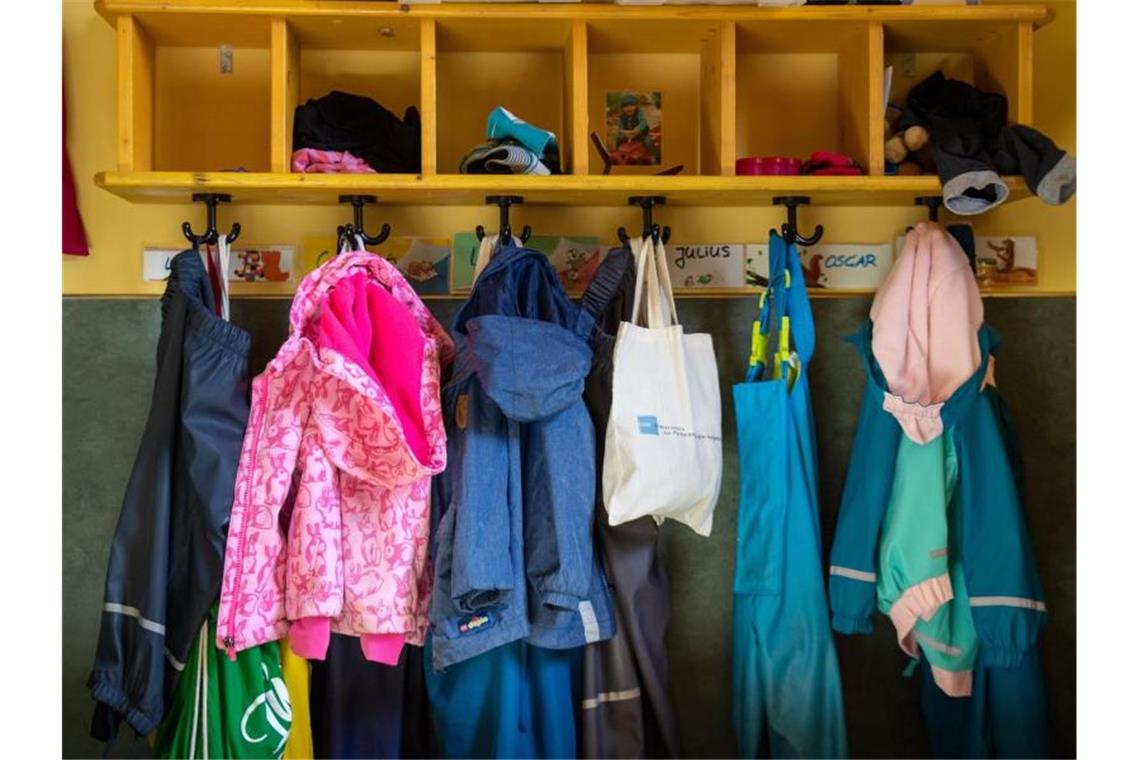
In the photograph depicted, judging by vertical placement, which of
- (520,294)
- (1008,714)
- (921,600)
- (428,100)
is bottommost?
(1008,714)

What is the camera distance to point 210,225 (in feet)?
7.32

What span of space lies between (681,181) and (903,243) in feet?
1.97

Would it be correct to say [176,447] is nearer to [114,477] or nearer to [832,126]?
[114,477]

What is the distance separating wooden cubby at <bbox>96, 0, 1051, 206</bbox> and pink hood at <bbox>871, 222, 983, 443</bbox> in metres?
0.16

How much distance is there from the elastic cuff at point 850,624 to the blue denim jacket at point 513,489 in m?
0.48

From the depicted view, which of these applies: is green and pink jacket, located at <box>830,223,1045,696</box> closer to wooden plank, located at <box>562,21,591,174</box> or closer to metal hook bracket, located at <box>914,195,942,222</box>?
metal hook bracket, located at <box>914,195,942,222</box>

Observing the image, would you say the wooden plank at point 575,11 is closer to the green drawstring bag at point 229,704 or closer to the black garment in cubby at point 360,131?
the black garment in cubby at point 360,131

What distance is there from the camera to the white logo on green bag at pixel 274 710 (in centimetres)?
199

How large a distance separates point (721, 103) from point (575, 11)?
344 mm

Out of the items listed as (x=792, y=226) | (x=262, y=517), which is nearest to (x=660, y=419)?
(x=792, y=226)

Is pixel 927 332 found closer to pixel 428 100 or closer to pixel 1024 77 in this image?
pixel 1024 77

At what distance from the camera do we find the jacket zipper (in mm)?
1943

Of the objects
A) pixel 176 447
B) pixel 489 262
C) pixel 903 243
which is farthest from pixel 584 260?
pixel 176 447

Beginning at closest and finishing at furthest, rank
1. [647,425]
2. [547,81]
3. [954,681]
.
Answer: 1. [647,425]
2. [954,681]
3. [547,81]
